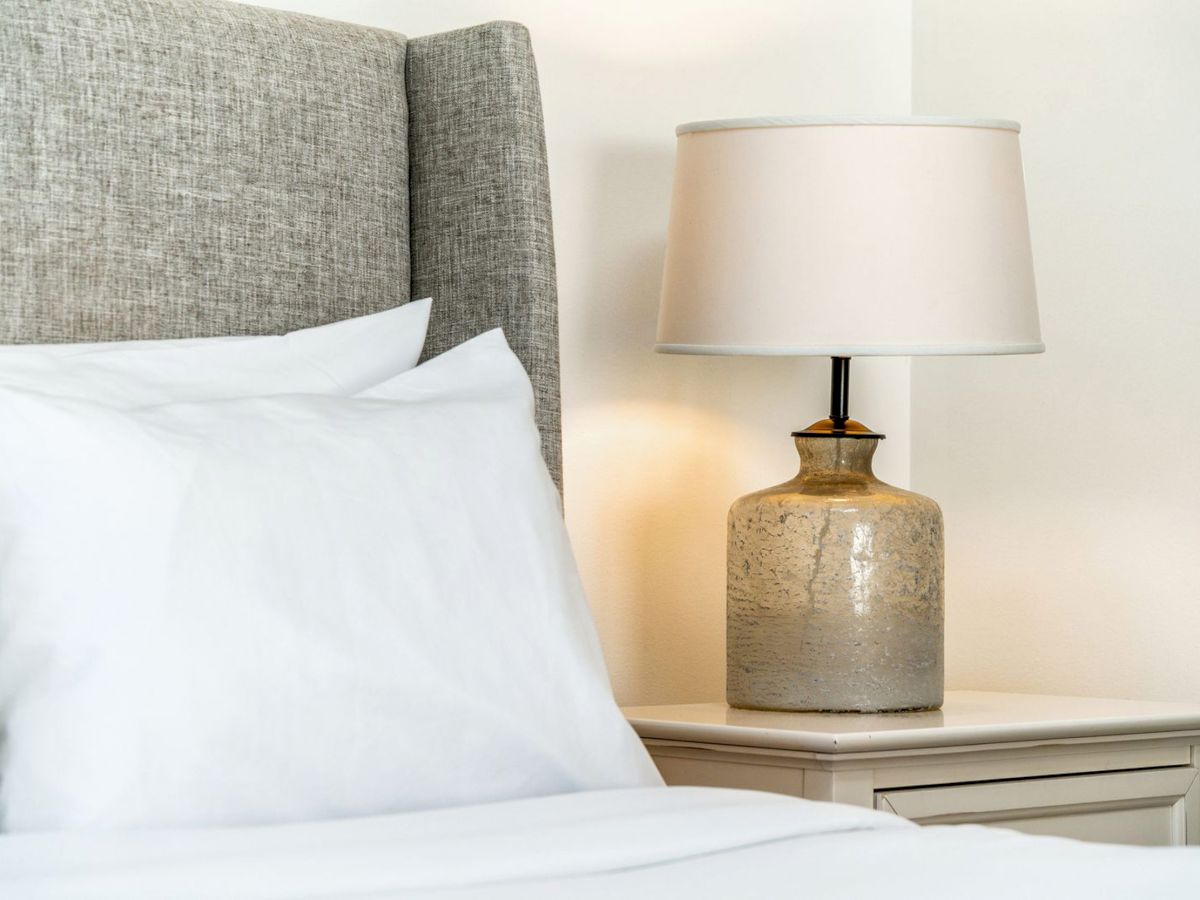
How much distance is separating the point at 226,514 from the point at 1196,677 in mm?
1446

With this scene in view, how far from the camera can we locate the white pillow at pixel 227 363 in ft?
4.30

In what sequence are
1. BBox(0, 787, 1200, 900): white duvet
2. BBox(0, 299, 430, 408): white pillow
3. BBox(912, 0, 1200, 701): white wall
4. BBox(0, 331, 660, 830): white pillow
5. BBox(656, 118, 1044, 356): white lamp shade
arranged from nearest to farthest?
1. BBox(0, 787, 1200, 900): white duvet
2. BBox(0, 331, 660, 830): white pillow
3. BBox(0, 299, 430, 408): white pillow
4. BBox(656, 118, 1044, 356): white lamp shade
5. BBox(912, 0, 1200, 701): white wall

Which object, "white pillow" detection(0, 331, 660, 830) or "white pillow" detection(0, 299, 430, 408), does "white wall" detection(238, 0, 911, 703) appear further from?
"white pillow" detection(0, 331, 660, 830)

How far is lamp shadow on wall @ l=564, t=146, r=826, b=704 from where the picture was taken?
7.18ft

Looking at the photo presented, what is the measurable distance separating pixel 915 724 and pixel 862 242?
54 centimetres

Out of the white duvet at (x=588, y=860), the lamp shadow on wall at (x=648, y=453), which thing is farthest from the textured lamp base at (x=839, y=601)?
the white duvet at (x=588, y=860)

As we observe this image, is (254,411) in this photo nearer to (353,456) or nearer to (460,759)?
(353,456)

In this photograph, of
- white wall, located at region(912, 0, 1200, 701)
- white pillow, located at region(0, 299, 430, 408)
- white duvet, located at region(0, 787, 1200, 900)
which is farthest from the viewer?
white wall, located at region(912, 0, 1200, 701)

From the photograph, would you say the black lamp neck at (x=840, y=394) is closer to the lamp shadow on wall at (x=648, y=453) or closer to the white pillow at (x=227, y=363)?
the lamp shadow on wall at (x=648, y=453)

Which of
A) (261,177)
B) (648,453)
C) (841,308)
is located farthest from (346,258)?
(648,453)

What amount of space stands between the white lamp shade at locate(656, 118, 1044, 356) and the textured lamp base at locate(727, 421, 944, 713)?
0.68 feet

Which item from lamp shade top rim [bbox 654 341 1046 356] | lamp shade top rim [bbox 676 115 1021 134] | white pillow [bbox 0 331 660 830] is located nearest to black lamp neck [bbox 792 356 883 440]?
lamp shade top rim [bbox 654 341 1046 356]

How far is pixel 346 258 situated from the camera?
5.65 feet

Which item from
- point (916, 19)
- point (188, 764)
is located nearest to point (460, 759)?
point (188, 764)
